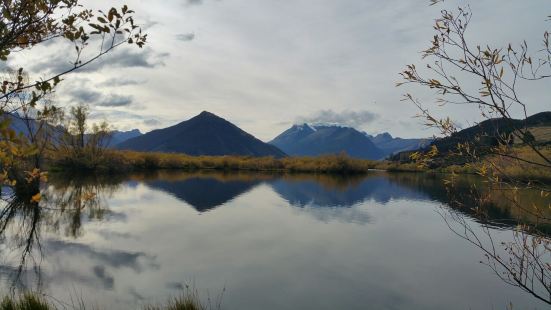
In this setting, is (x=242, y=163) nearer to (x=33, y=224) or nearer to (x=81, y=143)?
(x=81, y=143)

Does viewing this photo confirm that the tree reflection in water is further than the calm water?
Yes

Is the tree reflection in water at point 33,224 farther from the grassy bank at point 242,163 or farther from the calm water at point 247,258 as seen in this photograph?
the grassy bank at point 242,163

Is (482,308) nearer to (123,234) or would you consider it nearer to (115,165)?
(123,234)

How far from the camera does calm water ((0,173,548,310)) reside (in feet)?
47.2

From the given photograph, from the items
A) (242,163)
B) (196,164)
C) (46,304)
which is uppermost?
(242,163)

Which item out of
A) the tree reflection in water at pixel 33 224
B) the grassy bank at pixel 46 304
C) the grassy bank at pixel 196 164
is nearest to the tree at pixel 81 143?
the grassy bank at pixel 196 164

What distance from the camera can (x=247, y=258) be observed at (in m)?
19.5

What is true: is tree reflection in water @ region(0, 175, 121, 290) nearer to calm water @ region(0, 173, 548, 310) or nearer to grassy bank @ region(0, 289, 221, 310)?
calm water @ region(0, 173, 548, 310)

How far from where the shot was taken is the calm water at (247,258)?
1438 centimetres

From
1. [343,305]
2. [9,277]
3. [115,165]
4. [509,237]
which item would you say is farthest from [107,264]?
[115,165]

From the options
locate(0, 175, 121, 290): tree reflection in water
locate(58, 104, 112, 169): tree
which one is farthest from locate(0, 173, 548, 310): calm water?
locate(58, 104, 112, 169): tree

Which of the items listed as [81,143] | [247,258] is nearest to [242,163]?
[81,143]

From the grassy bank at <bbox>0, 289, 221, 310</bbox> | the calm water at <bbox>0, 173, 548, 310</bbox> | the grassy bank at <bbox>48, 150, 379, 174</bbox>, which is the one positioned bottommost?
the calm water at <bbox>0, 173, 548, 310</bbox>

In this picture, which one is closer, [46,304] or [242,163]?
[46,304]
